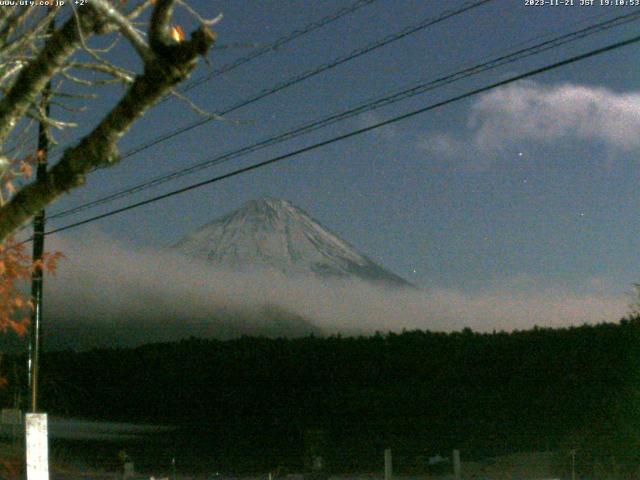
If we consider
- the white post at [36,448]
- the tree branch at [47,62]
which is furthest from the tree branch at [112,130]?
the white post at [36,448]

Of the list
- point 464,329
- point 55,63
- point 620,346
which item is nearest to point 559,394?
point 620,346

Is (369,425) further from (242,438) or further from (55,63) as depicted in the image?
(55,63)

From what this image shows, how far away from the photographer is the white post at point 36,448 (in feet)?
37.7

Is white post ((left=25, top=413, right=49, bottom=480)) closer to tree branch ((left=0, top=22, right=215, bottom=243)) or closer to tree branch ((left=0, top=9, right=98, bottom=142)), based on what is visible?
tree branch ((left=0, top=22, right=215, bottom=243))

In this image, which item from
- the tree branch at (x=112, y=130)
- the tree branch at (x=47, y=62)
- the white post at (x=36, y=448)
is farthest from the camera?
the white post at (x=36, y=448)

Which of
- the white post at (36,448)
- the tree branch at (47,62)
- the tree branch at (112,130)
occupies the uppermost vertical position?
the tree branch at (47,62)

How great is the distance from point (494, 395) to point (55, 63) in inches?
1757

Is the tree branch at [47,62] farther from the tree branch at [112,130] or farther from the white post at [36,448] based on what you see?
the white post at [36,448]

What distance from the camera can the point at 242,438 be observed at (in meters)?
48.5

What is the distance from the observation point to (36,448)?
11.6m

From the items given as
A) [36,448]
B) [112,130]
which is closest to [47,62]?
[112,130]

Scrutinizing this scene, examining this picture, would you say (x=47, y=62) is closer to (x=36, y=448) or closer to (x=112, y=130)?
(x=112, y=130)

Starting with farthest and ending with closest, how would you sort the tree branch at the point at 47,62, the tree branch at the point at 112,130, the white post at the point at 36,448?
the white post at the point at 36,448
the tree branch at the point at 47,62
the tree branch at the point at 112,130

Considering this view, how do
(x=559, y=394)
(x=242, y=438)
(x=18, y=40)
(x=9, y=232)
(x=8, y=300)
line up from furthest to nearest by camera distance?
(x=242, y=438), (x=559, y=394), (x=8, y=300), (x=18, y=40), (x=9, y=232)
